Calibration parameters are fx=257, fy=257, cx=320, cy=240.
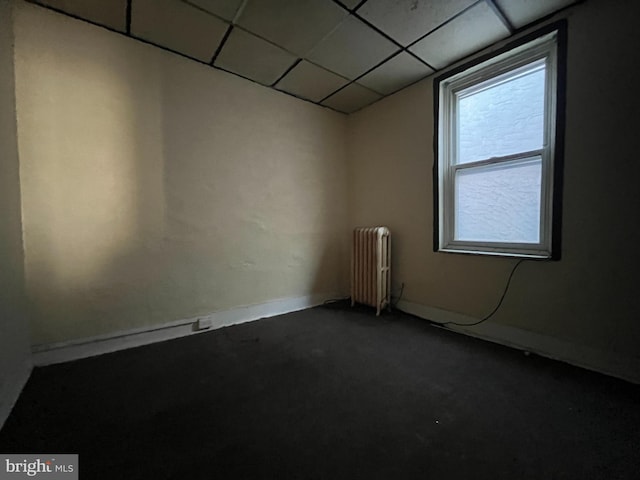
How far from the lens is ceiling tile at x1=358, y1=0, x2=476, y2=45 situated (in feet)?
5.67

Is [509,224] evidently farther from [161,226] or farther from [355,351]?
[161,226]

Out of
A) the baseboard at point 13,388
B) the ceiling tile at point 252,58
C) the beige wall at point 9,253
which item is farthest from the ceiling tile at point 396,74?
the baseboard at point 13,388

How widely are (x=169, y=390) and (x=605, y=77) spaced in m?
3.28

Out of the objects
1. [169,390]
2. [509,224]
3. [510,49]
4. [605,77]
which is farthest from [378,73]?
[169,390]

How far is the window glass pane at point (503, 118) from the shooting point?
6.48ft

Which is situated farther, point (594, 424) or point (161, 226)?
point (161, 226)

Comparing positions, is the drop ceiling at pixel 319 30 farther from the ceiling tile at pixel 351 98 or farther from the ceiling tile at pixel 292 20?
the ceiling tile at pixel 351 98

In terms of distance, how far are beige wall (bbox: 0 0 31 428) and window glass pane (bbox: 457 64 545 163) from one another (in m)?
3.27

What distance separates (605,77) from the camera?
5.34 feet

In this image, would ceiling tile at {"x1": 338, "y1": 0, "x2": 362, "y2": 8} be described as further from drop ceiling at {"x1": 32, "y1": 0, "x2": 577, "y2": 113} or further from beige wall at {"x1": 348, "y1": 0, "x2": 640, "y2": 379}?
beige wall at {"x1": 348, "y1": 0, "x2": 640, "y2": 379}

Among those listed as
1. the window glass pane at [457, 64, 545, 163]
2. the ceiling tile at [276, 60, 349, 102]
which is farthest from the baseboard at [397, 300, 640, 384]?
the ceiling tile at [276, 60, 349, 102]

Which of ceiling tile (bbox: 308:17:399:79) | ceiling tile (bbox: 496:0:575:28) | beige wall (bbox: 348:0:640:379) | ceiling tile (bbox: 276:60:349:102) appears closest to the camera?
beige wall (bbox: 348:0:640:379)

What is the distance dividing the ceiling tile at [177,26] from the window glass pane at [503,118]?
2.21m

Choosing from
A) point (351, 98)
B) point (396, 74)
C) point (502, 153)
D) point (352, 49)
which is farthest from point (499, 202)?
point (351, 98)
